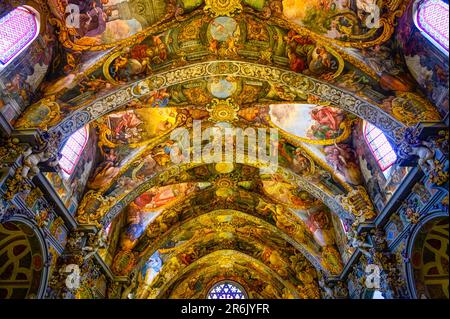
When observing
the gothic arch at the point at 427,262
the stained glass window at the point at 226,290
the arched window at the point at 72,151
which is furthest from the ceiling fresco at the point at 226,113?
the stained glass window at the point at 226,290

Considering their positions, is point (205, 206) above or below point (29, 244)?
above

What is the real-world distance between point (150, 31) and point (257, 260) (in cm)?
1796

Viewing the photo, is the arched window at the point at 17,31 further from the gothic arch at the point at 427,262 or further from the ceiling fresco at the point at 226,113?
the gothic arch at the point at 427,262

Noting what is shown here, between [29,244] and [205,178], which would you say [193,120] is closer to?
[205,178]

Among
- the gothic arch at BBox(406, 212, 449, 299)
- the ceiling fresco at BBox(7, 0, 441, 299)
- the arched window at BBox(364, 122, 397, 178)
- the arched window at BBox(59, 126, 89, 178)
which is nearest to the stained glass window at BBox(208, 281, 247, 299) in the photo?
the ceiling fresco at BBox(7, 0, 441, 299)

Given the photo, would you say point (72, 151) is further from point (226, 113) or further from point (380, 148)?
point (380, 148)

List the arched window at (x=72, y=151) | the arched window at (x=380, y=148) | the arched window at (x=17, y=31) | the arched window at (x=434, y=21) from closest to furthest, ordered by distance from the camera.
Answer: the arched window at (x=434, y=21), the arched window at (x=17, y=31), the arched window at (x=380, y=148), the arched window at (x=72, y=151)

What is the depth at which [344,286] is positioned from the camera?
1598 cm

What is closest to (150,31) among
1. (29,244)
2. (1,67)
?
(1,67)

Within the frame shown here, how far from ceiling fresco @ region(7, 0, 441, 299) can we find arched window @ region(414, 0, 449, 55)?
A: 0.54 metres

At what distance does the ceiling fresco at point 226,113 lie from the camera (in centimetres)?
1065

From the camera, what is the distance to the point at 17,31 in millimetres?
9977

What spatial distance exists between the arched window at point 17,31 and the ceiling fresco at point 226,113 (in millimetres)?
569

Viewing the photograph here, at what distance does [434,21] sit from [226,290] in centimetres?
2408
